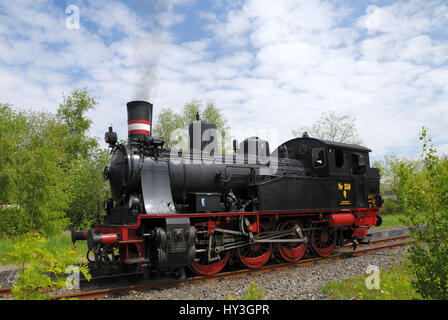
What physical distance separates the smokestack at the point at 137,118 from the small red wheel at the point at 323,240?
618cm

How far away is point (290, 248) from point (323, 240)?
5.02 ft

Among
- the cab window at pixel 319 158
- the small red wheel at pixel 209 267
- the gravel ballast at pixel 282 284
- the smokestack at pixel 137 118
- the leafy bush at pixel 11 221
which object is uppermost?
the smokestack at pixel 137 118

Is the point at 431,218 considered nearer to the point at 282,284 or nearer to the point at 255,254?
the point at 282,284

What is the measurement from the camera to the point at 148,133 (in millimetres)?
7832

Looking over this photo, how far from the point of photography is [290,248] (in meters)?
9.47

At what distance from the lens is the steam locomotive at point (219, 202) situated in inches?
272

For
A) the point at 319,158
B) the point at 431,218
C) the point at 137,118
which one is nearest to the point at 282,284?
the point at 431,218

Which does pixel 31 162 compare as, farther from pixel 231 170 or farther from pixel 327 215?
pixel 327 215

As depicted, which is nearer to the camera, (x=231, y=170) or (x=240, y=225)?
(x=240, y=225)

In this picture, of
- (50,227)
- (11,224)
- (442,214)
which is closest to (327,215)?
(442,214)

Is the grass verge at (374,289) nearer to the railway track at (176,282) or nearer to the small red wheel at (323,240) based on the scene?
the railway track at (176,282)

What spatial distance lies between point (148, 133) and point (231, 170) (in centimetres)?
245

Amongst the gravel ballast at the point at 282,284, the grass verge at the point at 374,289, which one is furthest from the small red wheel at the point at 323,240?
the grass verge at the point at 374,289

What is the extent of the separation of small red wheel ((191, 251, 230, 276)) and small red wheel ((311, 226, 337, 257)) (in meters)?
3.39
